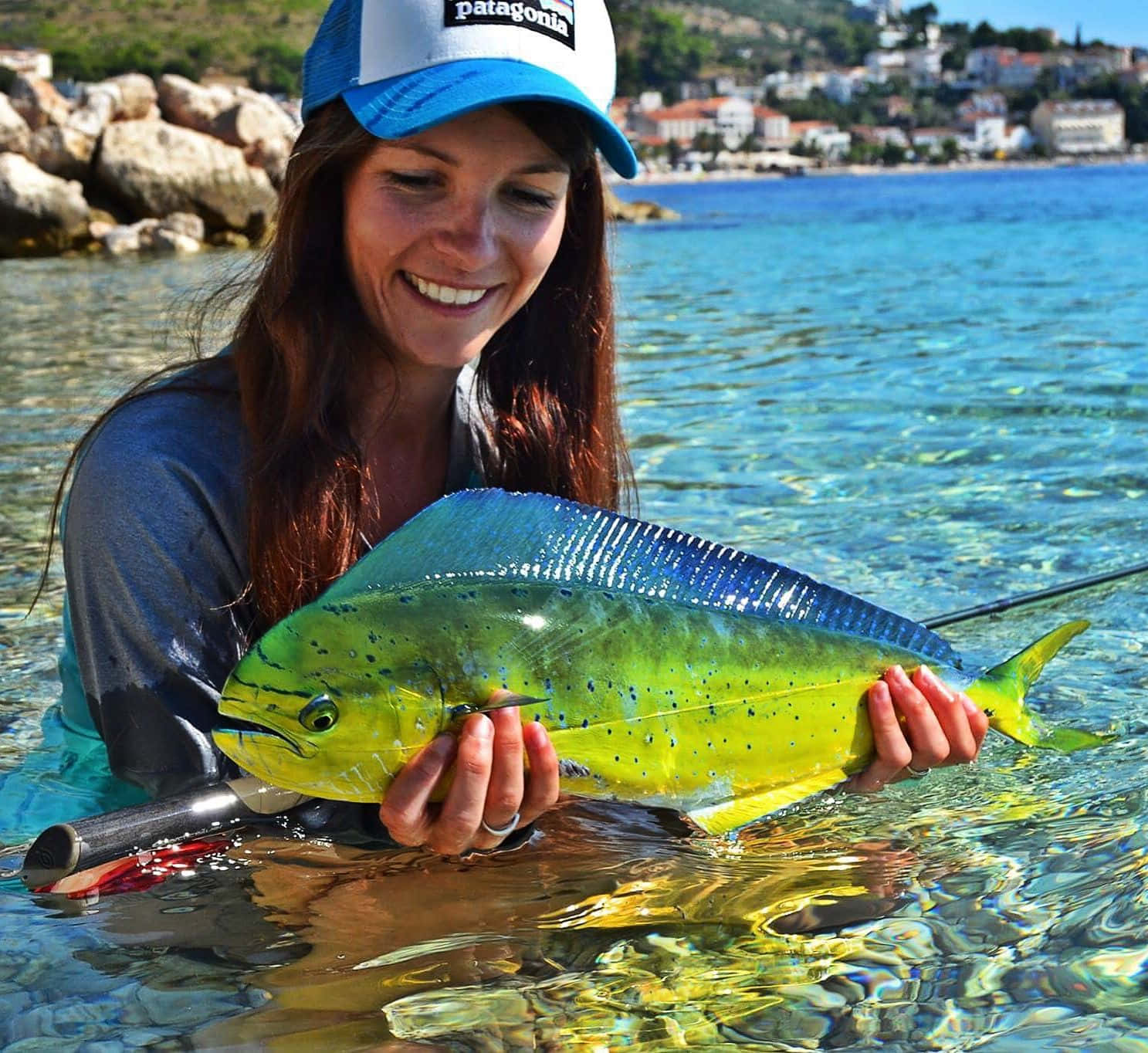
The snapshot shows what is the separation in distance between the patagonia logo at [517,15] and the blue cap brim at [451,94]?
8cm

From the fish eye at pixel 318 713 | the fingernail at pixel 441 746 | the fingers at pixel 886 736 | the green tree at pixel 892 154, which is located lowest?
the fingers at pixel 886 736

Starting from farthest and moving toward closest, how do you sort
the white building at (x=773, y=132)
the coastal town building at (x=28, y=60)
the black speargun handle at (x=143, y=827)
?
the white building at (x=773, y=132) → the coastal town building at (x=28, y=60) → the black speargun handle at (x=143, y=827)

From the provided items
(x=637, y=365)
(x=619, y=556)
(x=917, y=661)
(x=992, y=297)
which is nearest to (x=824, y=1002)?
(x=917, y=661)

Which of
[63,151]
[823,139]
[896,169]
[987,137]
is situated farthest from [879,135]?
[63,151]

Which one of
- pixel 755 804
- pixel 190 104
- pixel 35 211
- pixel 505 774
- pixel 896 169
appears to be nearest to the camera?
pixel 505 774

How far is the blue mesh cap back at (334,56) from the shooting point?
2883 mm

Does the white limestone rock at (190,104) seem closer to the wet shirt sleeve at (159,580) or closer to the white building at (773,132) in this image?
the wet shirt sleeve at (159,580)

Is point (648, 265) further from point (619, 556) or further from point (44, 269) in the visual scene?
point (619, 556)

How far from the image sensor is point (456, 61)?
→ 9.24 ft

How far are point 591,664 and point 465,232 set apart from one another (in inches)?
37.9

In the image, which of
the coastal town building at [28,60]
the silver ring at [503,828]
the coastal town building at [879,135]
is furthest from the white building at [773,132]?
the silver ring at [503,828]

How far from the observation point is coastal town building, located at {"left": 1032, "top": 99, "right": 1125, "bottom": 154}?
17362 centimetres

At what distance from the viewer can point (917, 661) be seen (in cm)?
277

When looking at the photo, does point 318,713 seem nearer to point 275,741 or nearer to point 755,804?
point 275,741
